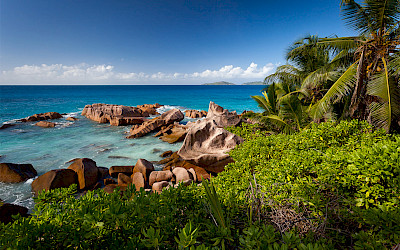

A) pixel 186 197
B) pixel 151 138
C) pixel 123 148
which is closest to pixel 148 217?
pixel 186 197

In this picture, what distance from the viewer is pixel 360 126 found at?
185 inches

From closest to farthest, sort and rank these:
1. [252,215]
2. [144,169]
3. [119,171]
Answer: [252,215], [144,169], [119,171]

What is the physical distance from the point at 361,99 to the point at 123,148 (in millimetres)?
15226

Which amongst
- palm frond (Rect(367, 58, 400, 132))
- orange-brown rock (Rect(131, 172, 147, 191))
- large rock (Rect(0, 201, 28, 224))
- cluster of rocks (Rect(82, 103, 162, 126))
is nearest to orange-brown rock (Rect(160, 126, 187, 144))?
orange-brown rock (Rect(131, 172, 147, 191))

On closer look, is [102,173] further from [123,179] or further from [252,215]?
[252,215]

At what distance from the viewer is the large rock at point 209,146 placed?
911cm

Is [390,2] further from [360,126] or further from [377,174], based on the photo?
[377,174]

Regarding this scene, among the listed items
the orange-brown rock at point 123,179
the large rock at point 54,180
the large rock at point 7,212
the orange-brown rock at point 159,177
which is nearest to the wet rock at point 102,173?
the large rock at point 54,180

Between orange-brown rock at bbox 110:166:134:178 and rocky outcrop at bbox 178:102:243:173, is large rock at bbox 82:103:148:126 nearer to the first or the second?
orange-brown rock at bbox 110:166:134:178

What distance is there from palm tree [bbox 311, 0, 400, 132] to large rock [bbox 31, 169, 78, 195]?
1154cm

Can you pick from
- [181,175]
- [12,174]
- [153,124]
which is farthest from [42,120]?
[181,175]

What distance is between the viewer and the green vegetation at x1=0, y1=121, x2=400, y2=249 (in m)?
1.76

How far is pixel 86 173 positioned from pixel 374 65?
13232 millimetres

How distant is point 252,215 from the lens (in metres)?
2.54
